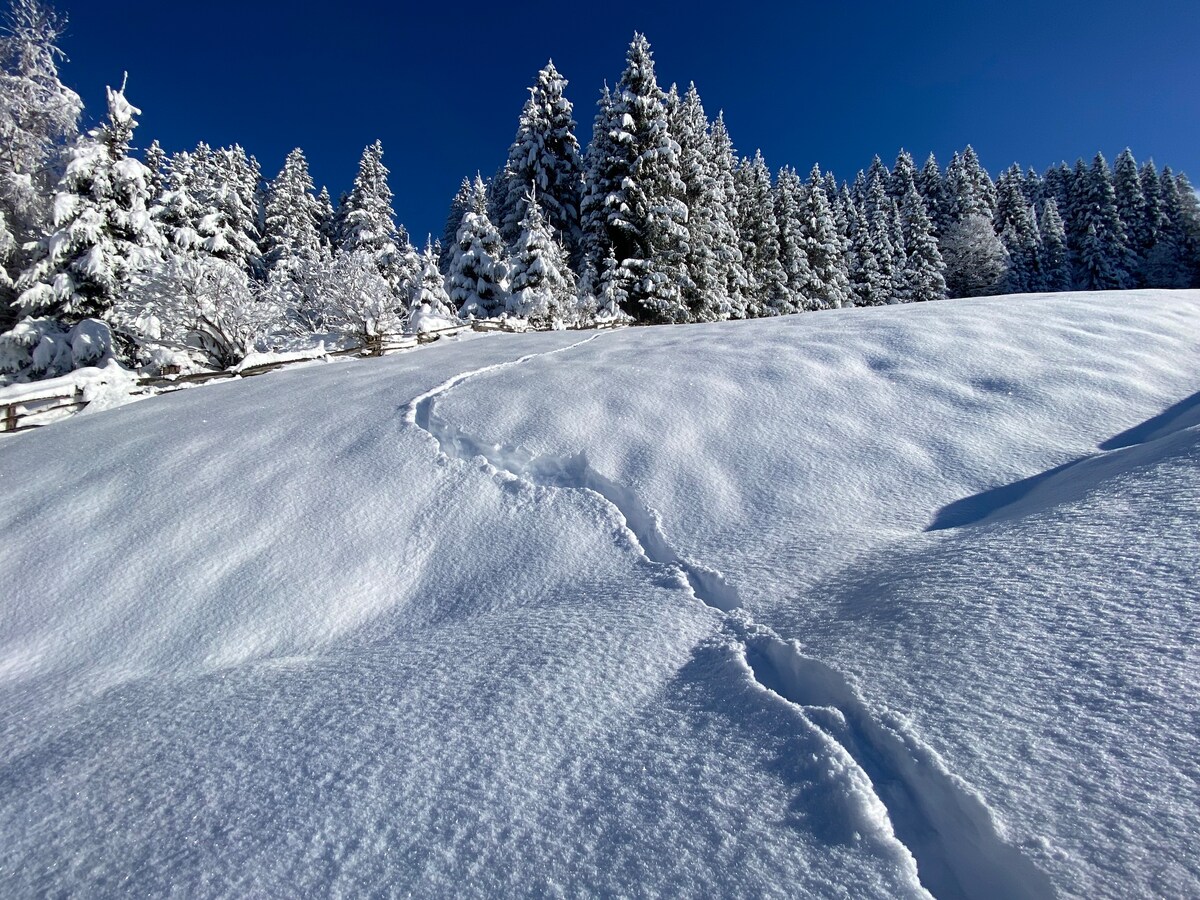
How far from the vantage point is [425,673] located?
7.27 feet

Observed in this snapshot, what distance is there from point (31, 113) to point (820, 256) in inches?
1307

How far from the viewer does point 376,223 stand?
29562mm

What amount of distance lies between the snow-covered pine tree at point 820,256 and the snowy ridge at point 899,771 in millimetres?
33245

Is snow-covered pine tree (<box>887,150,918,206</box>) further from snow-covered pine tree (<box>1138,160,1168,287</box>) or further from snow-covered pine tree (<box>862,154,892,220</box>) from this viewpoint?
snow-covered pine tree (<box>1138,160,1168,287</box>)

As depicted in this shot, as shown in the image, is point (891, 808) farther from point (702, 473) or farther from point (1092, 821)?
point (702, 473)

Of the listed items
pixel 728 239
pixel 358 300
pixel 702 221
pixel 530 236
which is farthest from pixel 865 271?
pixel 358 300

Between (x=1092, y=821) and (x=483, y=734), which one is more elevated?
(x=1092, y=821)

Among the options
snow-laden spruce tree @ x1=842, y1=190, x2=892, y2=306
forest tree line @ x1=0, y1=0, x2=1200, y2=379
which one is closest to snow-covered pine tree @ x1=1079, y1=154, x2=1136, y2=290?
forest tree line @ x1=0, y1=0, x2=1200, y2=379

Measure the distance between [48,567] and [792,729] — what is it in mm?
4449

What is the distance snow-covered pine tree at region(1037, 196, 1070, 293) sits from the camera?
42750mm

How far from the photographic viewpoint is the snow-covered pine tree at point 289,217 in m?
31.6

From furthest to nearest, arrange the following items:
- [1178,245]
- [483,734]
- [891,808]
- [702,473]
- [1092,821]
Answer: [1178,245]
[702,473]
[483,734]
[891,808]
[1092,821]

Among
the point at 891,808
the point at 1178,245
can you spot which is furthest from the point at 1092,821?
the point at 1178,245

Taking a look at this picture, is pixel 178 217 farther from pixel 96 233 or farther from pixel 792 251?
pixel 792 251
